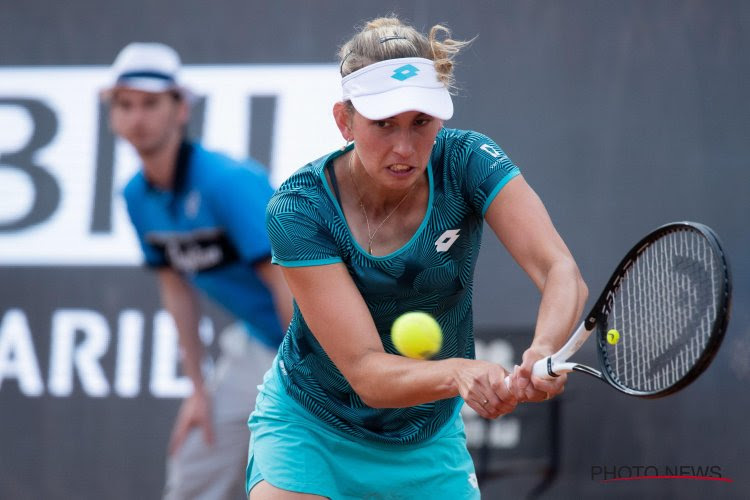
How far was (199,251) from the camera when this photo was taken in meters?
3.78

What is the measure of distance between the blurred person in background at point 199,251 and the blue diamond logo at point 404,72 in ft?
4.66

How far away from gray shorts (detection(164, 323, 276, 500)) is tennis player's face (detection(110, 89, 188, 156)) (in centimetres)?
76

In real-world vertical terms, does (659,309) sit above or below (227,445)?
above

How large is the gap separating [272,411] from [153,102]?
1.81 meters

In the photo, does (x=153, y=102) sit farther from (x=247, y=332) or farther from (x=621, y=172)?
(x=621, y=172)

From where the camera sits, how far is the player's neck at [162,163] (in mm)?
3812

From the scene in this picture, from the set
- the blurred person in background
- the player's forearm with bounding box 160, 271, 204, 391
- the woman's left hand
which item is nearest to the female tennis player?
the woman's left hand

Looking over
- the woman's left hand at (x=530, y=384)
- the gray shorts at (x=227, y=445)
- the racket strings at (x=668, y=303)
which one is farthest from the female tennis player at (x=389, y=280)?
the gray shorts at (x=227, y=445)

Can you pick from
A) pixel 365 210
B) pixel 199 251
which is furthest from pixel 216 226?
pixel 365 210

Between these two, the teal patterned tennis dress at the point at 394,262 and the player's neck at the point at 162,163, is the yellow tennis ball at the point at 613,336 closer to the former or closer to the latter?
the teal patterned tennis dress at the point at 394,262

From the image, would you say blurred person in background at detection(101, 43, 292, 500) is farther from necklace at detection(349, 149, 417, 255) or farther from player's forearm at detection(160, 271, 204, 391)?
necklace at detection(349, 149, 417, 255)

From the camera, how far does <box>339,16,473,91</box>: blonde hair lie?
2291 mm

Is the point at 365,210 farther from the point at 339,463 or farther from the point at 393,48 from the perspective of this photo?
the point at 339,463

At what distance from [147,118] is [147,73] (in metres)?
0.19
